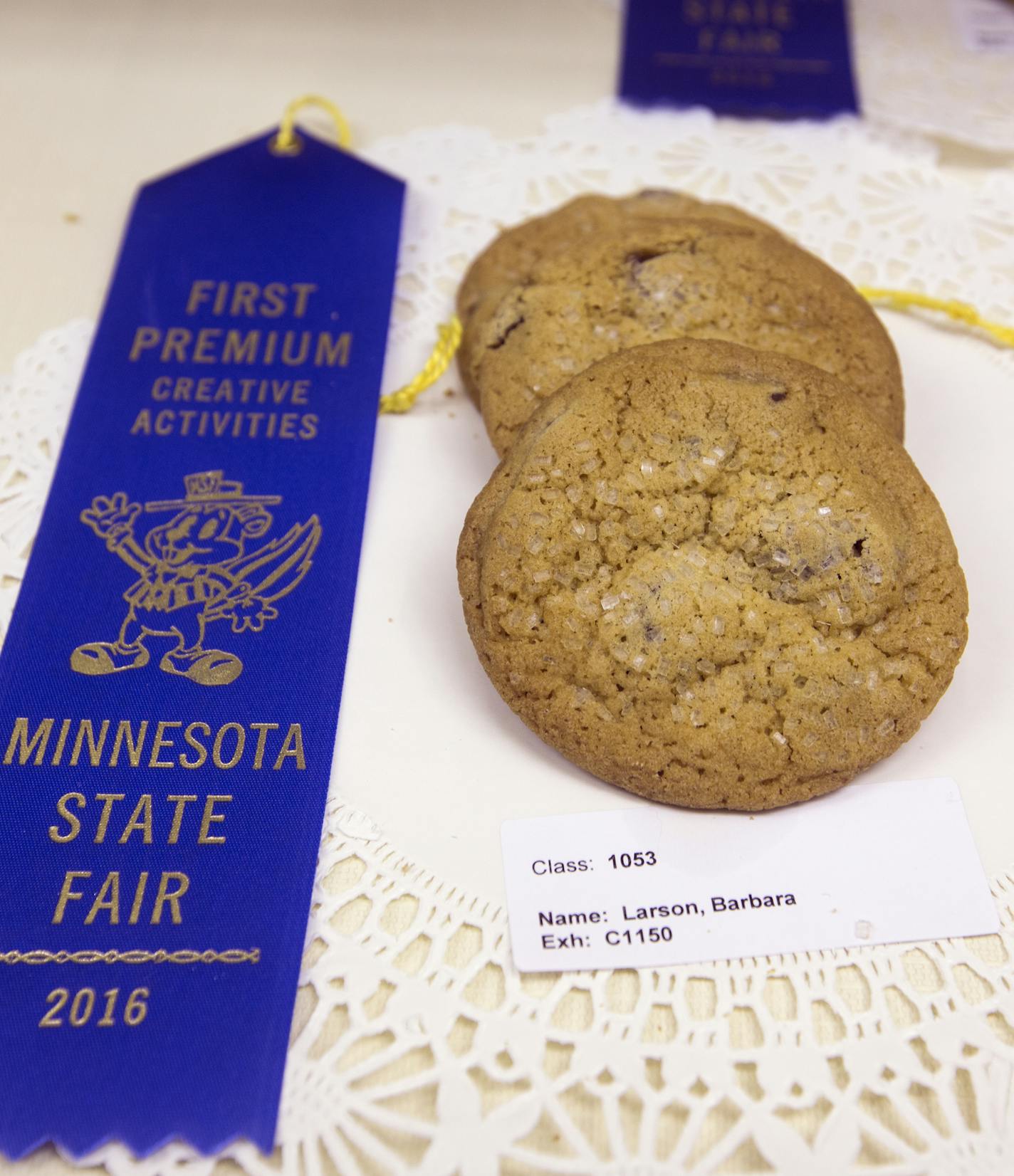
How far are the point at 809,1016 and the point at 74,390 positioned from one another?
1.53 metres

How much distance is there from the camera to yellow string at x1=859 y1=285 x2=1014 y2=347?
185cm

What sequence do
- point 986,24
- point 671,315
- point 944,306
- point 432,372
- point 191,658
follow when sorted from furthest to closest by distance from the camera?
1. point 986,24
2. point 944,306
3. point 432,372
4. point 671,315
5. point 191,658

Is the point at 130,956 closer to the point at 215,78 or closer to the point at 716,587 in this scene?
the point at 716,587

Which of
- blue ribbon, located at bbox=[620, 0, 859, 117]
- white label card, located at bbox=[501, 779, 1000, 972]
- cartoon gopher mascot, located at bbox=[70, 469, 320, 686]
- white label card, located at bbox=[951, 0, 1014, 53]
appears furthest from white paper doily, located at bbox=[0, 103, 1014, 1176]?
white label card, located at bbox=[951, 0, 1014, 53]

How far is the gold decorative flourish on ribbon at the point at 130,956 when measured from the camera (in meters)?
1.23

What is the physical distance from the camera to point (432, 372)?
175 cm

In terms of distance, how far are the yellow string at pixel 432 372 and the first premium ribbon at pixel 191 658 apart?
4cm

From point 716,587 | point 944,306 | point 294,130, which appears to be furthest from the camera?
point 294,130

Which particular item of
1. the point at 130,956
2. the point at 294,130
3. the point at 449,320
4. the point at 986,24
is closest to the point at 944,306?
the point at 449,320

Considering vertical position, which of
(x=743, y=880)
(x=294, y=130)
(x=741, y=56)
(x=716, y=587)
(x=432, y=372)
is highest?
(x=741, y=56)

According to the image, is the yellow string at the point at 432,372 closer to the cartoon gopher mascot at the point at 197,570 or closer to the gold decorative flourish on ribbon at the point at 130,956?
the cartoon gopher mascot at the point at 197,570

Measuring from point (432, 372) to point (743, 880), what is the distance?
3.14 feet

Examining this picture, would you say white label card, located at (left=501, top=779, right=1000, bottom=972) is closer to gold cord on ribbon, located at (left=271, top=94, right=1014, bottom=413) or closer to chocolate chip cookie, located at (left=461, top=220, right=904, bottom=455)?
chocolate chip cookie, located at (left=461, top=220, right=904, bottom=455)

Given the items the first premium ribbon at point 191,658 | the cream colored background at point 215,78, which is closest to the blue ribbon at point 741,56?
the cream colored background at point 215,78
